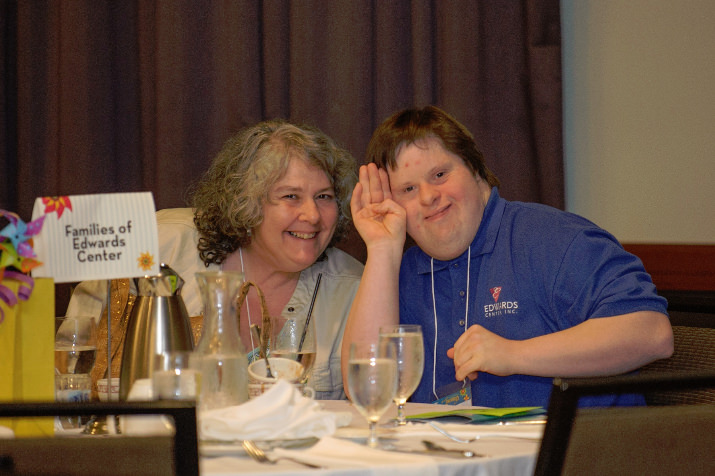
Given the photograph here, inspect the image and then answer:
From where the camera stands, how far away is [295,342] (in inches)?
56.6

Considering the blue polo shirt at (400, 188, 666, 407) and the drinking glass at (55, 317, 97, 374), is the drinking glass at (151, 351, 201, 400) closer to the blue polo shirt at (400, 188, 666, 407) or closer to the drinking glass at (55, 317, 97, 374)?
the drinking glass at (55, 317, 97, 374)

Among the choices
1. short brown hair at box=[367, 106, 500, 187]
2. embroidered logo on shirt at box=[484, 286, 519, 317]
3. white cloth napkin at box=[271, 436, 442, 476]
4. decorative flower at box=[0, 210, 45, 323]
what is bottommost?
white cloth napkin at box=[271, 436, 442, 476]

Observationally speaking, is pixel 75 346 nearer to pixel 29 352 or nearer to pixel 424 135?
pixel 29 352

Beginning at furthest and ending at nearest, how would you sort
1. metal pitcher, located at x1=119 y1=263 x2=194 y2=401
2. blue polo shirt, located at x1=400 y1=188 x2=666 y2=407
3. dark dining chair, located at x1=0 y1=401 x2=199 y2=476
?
blue polo shirt, located at x1=400 y1=188 x2=666 y2=407 → metal pitcher, located at x1=119 y1=263 x2=194 y2=401 → dark dining chair, located at x1=0 y1=401 x2=199 y2=476

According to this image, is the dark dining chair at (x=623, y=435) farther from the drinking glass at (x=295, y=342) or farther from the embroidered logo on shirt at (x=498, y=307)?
the embroidered logo on shirt at (x=498, y=307)

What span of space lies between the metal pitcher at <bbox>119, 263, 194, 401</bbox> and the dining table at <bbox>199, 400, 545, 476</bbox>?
1.07 ft

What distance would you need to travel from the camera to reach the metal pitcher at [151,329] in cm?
133

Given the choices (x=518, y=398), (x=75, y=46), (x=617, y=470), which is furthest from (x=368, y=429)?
(x=75, y=46)

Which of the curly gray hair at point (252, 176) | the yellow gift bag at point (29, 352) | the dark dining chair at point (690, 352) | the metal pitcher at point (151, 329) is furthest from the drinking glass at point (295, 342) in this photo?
the curly gray hair at point (252, 176)

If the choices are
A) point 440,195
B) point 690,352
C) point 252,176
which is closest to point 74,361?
point 440,195

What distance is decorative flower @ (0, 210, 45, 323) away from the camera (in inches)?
43.1

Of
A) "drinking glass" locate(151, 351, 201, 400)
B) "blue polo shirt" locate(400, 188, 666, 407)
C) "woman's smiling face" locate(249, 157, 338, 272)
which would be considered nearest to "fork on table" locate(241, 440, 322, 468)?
"drinking glass" locate(151, 351, 201, 400)

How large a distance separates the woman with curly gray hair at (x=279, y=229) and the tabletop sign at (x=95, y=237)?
0.97 m

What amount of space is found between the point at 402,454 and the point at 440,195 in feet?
3.24
